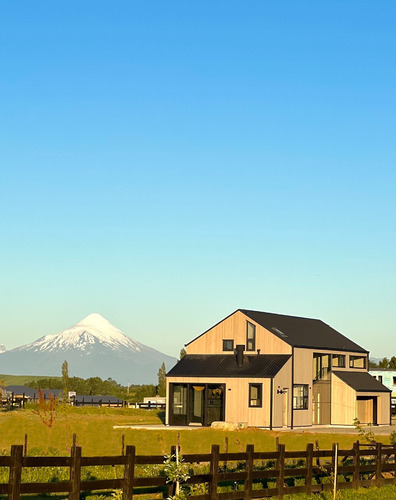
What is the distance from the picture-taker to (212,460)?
18688 mm

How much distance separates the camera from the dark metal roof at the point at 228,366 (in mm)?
57750

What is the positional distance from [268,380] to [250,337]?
A: 5.05 meters

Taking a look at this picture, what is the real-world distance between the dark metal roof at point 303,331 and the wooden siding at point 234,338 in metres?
0.40

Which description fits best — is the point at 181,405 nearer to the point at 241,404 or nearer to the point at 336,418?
the point at 241,404

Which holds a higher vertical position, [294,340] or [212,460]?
[294,340]

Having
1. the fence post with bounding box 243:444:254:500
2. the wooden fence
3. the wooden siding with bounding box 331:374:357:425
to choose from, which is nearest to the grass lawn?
the wooden siding with bounding box 331:374:357:425

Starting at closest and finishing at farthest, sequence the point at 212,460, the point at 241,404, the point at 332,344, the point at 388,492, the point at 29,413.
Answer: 1. the point at 212,460
2. the point at 388,492
3. the point at 241,404
4. the point at 332,344
5. the point at 29,413

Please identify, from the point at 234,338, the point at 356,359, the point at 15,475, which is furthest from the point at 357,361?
the point at 15,475

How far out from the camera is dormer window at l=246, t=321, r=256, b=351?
60719 millimetres

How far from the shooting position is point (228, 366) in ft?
196

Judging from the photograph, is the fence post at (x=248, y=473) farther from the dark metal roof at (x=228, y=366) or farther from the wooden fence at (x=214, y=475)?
the dark metal roof at (x=228, y=366)

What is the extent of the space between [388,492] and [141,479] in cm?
827

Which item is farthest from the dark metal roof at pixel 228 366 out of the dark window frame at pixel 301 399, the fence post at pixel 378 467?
the fence post at pixel 378 467

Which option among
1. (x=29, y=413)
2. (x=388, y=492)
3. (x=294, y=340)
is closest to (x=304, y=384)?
(x=294, y=340)
